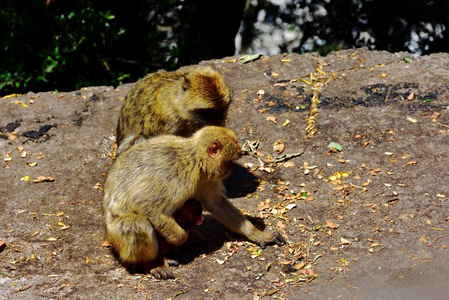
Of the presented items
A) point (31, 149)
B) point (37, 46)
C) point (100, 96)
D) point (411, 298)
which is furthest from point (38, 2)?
point (411, 298)

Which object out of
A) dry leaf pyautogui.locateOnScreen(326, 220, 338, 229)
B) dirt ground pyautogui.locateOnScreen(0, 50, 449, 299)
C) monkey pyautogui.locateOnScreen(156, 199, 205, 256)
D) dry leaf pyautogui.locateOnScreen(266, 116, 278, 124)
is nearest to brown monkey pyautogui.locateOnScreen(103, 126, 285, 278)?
monkey pyautogui.locateOnScreen(156, 199, 205, 256)

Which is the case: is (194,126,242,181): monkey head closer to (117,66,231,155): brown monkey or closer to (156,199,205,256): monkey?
(156,199,205,256): monkey

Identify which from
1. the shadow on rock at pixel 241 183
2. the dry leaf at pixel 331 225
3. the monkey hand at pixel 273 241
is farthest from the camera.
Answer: the shadow on rock at pixel 241 183

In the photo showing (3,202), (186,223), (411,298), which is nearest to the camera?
(411,298)

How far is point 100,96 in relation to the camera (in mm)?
8398

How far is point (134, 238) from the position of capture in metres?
5.38

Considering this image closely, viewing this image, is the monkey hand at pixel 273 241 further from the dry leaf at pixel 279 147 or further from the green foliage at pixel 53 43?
the green foliage at pixel 53 43

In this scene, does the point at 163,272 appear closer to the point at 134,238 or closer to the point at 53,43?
the point at 134,238

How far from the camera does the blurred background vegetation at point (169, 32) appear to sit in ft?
30.0

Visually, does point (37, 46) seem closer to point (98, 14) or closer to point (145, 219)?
point (98, 14)

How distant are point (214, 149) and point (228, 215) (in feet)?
2.44

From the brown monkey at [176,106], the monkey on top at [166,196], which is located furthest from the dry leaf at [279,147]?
the monkey on top at [166,196]

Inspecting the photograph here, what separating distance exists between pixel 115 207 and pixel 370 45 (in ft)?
19.5

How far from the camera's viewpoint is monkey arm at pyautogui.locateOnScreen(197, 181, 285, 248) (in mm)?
5918
